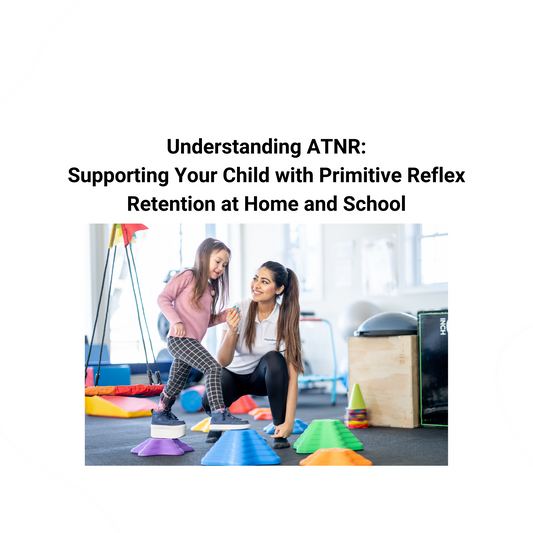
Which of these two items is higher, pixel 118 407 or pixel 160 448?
pixel 160 448

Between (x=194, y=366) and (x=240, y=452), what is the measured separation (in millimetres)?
460

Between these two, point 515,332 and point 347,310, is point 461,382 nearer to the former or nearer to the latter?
point 515,332

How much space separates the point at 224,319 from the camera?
107 inches

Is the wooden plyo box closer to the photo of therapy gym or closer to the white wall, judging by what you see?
the photo of therapy gym

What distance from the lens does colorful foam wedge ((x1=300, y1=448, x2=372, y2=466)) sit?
2.31m

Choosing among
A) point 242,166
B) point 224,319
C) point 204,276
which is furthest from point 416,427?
point 242,166

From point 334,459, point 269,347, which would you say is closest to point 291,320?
point 269,347

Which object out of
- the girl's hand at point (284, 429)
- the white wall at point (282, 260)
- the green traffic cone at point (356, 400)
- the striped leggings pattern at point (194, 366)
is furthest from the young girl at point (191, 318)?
the white wall at point (282, 260)

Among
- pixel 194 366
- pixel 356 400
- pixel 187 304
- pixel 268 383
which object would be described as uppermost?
pixel 187 304

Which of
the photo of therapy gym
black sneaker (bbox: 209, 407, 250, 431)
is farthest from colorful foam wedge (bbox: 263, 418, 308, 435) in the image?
black sneaker (bbox: 209, 407, 250, 431)

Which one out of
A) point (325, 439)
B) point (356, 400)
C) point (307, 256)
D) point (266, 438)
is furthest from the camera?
point (307, 256)

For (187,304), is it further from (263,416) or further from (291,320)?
(263,416)

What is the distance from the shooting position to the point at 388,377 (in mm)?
3477

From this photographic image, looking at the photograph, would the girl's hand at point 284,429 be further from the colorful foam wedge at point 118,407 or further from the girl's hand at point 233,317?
the colorful foam wedge at point 118,407
